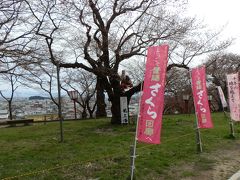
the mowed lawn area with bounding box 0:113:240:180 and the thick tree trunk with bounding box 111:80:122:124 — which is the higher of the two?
the thick tree trunk with bounding box 111:80:122:124

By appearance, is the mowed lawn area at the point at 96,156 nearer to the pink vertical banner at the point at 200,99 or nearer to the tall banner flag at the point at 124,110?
the pink vertical banner at the point at 200,99

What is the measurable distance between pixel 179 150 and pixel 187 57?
822 centimetres

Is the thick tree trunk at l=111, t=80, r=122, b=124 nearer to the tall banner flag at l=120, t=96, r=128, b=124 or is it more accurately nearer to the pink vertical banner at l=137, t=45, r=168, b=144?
the tall banner flag at l=120, t=96, r=128, b=124

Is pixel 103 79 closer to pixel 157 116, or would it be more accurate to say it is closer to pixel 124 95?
pixel 124 95

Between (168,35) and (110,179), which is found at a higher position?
(168,35)

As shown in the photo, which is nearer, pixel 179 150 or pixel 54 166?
pixel 54 166

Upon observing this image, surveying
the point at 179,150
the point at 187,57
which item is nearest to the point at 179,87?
the point at 187,57

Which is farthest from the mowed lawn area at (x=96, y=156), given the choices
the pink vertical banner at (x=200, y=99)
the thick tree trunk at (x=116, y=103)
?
the thick tree trunk at (x=116, y=103)

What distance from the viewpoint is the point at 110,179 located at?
727cm

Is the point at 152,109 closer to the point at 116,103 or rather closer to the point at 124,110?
the point at 124,110

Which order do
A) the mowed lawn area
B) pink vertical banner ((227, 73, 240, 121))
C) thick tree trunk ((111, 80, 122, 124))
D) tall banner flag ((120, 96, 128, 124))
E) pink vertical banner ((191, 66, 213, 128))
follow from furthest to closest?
thick tree trunk ((111, 80, 122, 124))
tall banner flag ((120, 96, 128, 124))
pink vertical banner ((227, 73, 240, 121))
pink vertical banner ((191, 66, 213, 128))
the mowed lawn area

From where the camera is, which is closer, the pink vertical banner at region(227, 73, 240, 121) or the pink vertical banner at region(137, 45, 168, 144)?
the pink vertical banner at region(137, 45, 168, 144)

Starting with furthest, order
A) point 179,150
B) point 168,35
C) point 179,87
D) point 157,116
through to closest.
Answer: point 179,87, point 168,35, point 179,150, point 157,116

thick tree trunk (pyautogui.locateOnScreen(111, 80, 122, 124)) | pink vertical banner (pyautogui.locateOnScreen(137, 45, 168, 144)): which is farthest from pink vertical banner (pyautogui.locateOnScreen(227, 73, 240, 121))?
pink vertical banner (pyautogui.locateOnScreen(137, 45, 168, 144))
